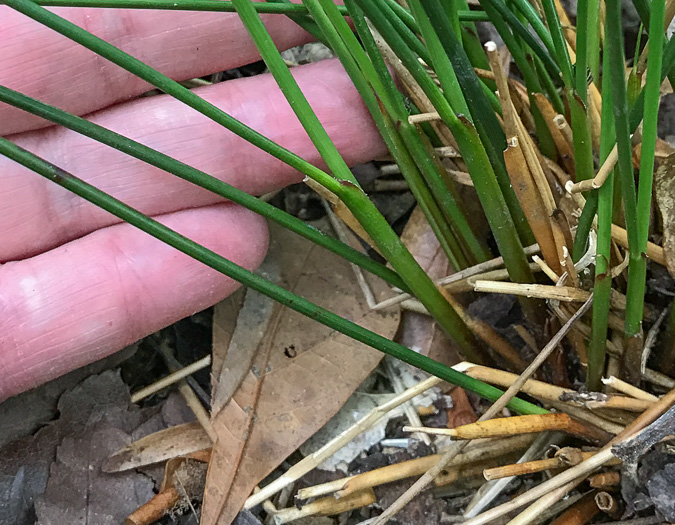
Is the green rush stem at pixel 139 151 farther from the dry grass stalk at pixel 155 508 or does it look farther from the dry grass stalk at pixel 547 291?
the dry grass stalk at pixel 155 508

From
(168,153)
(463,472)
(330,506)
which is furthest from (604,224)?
(168,153)

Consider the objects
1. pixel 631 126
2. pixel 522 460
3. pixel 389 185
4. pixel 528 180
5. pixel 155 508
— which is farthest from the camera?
pixel 389 185

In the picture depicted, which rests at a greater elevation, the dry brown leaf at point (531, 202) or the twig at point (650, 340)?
the dry brown leaf at point (531, 202)

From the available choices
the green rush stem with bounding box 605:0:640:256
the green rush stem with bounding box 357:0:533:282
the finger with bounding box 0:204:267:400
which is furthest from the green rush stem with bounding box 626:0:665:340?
the finger with bounding box 0:204:267:400

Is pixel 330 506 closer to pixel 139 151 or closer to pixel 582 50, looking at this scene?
pixel 139 151

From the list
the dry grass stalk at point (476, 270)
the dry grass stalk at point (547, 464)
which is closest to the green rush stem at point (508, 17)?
the dry grass stalk at point (476, 270)

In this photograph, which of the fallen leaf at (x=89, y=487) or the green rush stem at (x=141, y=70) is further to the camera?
the fallen leaf at (x=89, y=487)

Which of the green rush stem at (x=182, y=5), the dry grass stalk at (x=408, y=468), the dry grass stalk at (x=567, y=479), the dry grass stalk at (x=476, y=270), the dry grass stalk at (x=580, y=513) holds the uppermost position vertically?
the green rush stem at (x=182, y=5)
